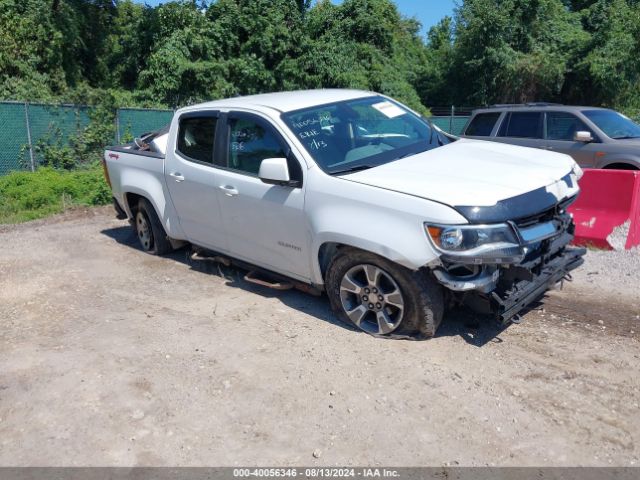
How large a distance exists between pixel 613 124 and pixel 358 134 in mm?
6365

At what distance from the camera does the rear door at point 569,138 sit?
962 cm

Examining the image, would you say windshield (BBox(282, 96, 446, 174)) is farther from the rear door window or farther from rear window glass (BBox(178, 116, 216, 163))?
the rear door window

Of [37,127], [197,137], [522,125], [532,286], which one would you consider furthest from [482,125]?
[37,127]

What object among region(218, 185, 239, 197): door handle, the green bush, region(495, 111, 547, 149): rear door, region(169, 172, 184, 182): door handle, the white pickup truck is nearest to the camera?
the white pickup truck

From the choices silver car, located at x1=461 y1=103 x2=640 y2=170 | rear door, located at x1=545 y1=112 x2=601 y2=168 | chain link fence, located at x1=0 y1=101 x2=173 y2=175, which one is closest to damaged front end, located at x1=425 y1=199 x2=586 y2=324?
silver car, located at x1=461 y1=103 x2=640 y2=170

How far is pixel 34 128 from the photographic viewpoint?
13.7m

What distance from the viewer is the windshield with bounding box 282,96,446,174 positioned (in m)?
5.12

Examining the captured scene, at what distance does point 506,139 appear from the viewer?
10.4 meters

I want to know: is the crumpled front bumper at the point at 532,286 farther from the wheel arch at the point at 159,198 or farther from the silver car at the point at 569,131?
the silver car at the point at 569,131

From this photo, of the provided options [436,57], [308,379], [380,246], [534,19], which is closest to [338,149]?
[380,246]

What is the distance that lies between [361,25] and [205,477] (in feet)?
79.6

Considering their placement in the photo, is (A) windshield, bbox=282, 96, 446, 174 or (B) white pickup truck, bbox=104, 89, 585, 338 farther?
(A) windshield, bbox=282, 96, 446, 174

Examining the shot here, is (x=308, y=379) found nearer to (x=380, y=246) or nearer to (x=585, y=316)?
(x=380, y=246)

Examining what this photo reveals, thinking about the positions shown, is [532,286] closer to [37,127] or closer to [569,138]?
[569,138]
